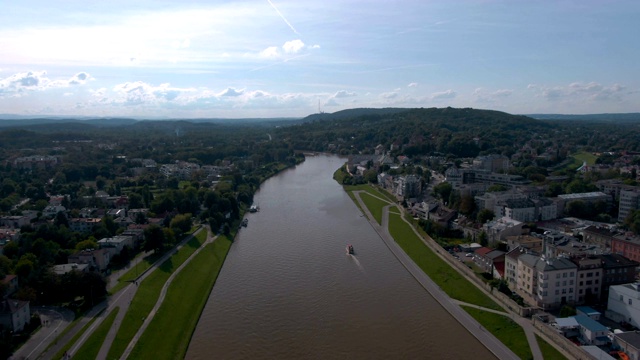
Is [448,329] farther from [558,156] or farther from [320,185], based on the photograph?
[558,156]

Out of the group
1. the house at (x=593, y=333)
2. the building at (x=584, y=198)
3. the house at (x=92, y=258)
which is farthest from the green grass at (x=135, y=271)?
the building at (x=584, y=198)

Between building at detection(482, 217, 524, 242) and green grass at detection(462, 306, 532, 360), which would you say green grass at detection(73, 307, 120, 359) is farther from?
building at detection(482, 217, 524, 242)

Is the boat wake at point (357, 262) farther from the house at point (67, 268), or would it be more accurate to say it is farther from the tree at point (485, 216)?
the house at point (67, 268)

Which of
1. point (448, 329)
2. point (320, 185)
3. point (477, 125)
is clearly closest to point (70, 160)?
point (320, 185)

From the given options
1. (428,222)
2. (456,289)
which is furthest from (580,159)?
(456,289)

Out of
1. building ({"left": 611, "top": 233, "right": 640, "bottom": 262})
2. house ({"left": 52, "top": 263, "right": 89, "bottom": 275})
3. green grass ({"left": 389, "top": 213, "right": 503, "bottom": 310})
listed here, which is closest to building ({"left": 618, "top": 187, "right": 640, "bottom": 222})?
building ({"left": 611, "top": 233, "right": 640, "bottom": 262})

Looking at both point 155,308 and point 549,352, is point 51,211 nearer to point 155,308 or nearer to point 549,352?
point 155,308

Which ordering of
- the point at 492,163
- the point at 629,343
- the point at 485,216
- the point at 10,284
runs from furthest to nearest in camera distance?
the point at 492,163 → the point at 485,216 → the point at 10,284 → the point at 629,343
